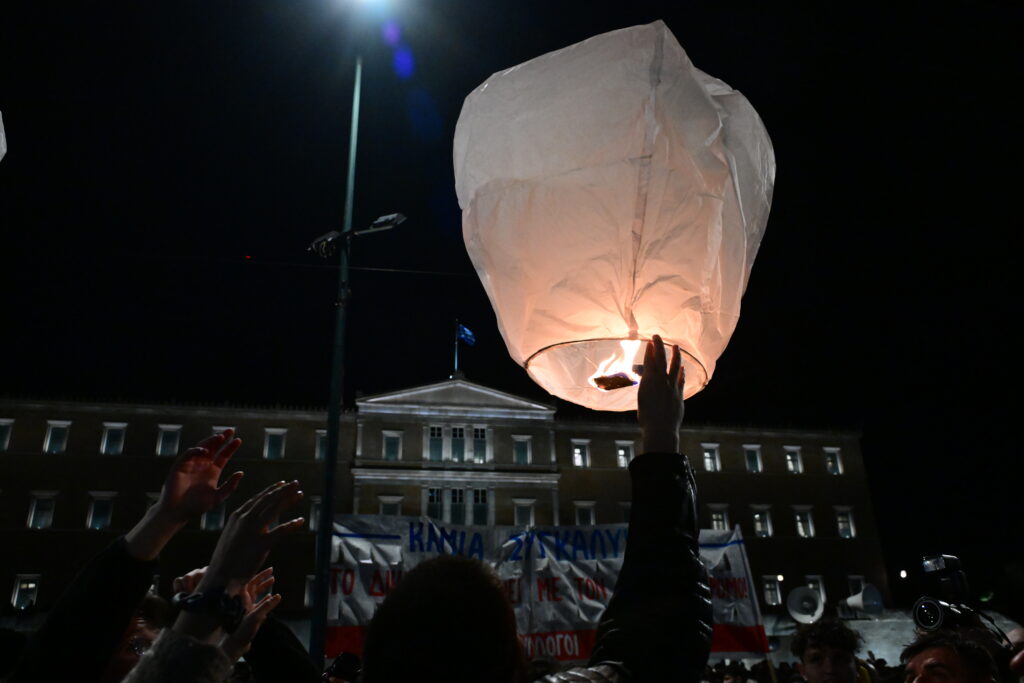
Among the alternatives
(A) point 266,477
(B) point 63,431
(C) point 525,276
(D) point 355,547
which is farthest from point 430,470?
(C) point 525,276

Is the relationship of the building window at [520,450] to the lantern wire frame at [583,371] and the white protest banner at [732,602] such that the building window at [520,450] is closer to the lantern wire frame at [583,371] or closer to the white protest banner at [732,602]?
the white protest banner at [732,602]

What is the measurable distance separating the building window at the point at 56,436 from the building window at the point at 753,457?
3488 centimetres

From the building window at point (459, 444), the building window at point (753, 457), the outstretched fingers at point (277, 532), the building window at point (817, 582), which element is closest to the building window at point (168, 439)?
the building window at point (459, 444)

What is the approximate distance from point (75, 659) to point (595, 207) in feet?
5.34

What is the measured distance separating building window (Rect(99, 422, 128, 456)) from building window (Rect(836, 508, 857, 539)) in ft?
123

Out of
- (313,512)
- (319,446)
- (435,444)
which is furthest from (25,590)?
(435,444)

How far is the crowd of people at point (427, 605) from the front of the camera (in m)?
1.21

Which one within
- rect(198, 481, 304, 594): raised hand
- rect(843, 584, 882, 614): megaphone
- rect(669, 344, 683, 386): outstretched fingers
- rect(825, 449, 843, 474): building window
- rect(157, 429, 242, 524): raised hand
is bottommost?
rect(843, 584, 882, 614): megaphone

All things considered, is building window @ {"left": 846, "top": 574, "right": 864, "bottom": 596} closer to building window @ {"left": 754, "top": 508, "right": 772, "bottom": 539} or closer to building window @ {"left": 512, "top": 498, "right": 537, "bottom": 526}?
building window @ {"left": 754, "top": 508, "right": 772, "bottom": 539}

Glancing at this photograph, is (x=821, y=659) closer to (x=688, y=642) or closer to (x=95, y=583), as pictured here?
(x=688, y=642)

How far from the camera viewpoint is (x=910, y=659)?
3730mm

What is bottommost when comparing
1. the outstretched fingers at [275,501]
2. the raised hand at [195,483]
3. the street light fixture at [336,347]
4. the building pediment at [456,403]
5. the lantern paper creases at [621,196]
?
the outstretched fingers at [275,501]

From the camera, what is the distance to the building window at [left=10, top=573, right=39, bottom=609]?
30297mm

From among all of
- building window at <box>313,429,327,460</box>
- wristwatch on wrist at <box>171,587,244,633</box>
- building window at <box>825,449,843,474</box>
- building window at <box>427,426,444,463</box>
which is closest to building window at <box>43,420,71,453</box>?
building window at <box>313,429,327,460</box>
